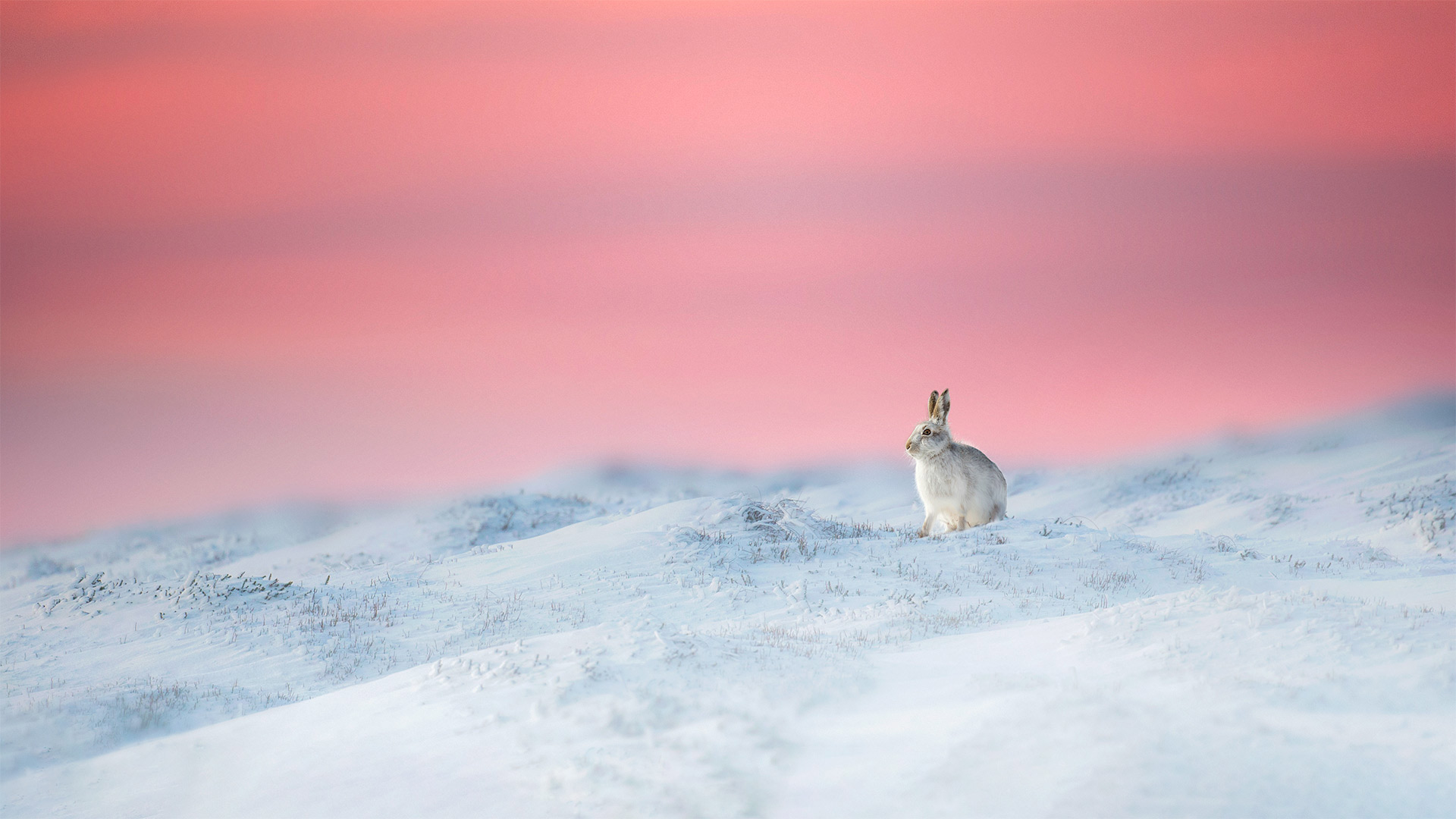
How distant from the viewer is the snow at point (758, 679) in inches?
286

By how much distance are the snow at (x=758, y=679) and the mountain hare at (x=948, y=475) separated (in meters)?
0.55

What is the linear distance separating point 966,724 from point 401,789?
12.9 ft

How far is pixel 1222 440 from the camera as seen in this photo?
36.7 m

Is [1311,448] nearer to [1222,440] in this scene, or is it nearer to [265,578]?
[1222,440]

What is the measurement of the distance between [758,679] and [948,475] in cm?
973

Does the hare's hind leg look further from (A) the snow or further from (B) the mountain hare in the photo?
(A) the snow

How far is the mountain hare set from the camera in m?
18.1

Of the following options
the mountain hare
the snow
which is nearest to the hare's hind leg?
the mountain hare

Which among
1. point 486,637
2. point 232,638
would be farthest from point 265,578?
point 486,637

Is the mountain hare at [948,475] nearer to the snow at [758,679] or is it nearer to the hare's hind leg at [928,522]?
the hare's hind leg at [928,522]

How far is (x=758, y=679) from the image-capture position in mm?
9102

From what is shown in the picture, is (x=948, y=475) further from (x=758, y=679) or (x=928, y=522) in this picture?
(x=758, y=679)

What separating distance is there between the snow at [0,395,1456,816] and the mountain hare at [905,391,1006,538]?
1.81 feet

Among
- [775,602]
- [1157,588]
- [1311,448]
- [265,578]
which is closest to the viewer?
[775,602]
